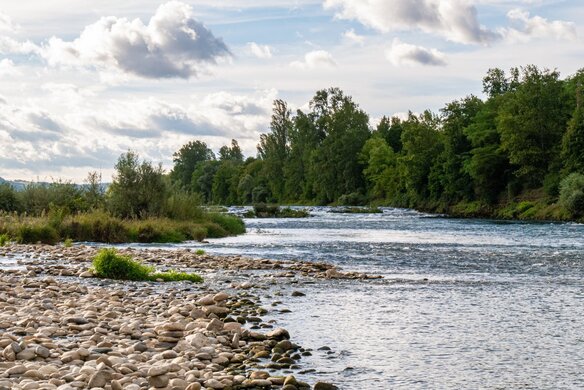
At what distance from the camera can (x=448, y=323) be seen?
1427 centimetres

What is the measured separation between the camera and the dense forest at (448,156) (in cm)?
8144

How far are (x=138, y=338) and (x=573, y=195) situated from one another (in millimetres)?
59306

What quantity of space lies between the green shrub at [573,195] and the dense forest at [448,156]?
3.6 inches

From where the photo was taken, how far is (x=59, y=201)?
46312mm

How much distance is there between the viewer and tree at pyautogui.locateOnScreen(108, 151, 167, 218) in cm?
4372

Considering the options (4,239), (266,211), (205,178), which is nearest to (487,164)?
(266,211)

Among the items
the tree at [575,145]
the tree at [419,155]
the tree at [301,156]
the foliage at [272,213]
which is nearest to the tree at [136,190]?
the foliage at [272,213]

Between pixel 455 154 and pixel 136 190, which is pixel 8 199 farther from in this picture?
pixel 455 154

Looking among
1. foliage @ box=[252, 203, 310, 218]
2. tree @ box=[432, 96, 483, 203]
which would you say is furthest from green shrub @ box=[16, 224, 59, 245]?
tree @ box=[432, 96, 483, 203]

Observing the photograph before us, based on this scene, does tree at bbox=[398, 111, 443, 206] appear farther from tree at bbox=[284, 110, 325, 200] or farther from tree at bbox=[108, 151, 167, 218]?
tree at bbox=[108, 151, 167, 218]

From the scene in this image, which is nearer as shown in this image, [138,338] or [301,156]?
[138,338]

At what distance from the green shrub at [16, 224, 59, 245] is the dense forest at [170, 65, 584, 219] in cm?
1157

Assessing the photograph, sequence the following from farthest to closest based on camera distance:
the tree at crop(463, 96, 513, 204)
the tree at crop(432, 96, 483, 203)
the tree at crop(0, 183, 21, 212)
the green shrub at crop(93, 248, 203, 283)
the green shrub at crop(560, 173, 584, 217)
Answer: the tree at crop(432, 96, 483, 203), the tree at crop(463, 96, 513, 204), the green shrub at crop(560, 173, 584, 217), the tree at crop(0, 183, 21, 212), the green shrub at crop(93, 248, 203, 283)

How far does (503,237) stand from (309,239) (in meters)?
11.5
